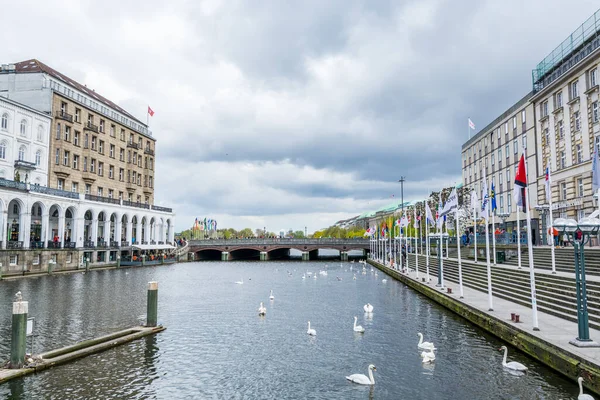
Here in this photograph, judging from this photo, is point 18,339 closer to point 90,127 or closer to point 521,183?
point 521,183

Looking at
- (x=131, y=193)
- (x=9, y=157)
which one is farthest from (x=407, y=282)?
(x=131, y=193)

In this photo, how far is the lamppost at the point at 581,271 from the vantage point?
48.1 feet

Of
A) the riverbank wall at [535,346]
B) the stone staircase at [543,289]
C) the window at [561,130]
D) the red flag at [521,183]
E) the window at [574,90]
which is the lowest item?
the riverbank wall at [535,346]

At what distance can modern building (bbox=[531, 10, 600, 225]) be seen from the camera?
40.7 metres

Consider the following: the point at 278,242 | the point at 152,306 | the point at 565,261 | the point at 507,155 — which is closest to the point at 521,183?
the point at 565,261

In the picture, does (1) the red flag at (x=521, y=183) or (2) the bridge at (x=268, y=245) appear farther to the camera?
(2) the bridge at (x=268, y=245)

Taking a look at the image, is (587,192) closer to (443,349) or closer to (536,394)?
(443,349)

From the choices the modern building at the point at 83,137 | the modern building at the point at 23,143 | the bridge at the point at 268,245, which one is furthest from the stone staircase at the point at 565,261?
the bridge at the point at 268,245

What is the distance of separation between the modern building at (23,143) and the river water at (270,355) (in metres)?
33.9

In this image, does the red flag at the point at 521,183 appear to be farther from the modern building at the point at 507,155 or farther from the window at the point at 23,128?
the window at the point at 23,128

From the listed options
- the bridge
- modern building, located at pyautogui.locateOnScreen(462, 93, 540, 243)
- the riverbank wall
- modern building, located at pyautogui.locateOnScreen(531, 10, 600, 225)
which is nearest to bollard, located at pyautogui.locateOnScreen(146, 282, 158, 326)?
the riverbank wall

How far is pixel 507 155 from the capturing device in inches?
2625

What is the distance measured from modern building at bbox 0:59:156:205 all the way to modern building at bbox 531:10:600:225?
68.4 metres

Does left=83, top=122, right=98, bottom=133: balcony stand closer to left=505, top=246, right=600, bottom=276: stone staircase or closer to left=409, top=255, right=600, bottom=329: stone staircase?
left=409, top=255, right=600, bottom=329: stone staircase
